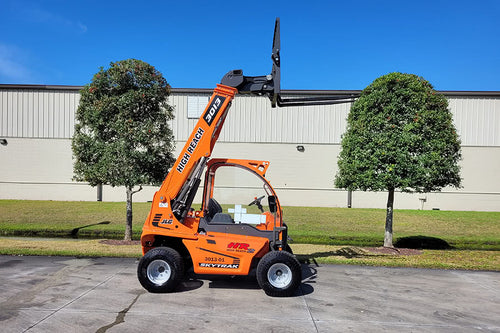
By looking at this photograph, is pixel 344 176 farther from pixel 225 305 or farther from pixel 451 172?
pixel 225 305

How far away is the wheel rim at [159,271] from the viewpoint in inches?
255

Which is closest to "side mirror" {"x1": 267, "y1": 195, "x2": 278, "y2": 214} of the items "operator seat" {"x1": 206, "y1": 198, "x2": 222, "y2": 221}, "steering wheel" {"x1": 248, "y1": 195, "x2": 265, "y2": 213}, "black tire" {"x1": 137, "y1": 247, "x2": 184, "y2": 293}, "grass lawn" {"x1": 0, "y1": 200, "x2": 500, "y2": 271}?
"steering wheel" {"x1": 248, "y1": 195, "x2": 265, "y2": 213}

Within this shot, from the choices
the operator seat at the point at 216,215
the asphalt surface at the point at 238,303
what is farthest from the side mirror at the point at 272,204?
the asphalt surface at the point at 238,303

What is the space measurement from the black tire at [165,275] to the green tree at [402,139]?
6.64 metres

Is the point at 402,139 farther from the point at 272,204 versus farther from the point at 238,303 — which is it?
Answer: the point at 238,303

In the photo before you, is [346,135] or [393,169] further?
[346,135]

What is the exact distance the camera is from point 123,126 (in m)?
11.3

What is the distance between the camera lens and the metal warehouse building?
23.8 m

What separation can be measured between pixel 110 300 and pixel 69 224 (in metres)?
11.8

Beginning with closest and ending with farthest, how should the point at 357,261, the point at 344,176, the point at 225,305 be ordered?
1. the point at 225,305
2. the point at 357,261
3. the point at 344,176

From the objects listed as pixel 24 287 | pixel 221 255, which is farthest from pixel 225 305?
→ pixel 24 287

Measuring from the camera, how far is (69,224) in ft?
53.4

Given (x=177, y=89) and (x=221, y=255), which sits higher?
(x=177, y=89)

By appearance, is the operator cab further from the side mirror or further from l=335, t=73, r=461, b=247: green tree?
l=335, t=73, r=461, b=247: green tree
